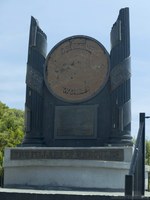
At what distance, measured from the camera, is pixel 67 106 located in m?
20.1

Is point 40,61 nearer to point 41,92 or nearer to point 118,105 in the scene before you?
point 41,92

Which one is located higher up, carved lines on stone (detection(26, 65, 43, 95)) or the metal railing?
carved lines on stone (detection(26, 65, 43, 95))

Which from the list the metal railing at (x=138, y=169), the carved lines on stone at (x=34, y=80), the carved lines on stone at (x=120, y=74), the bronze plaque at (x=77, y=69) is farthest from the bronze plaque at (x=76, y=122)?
the metal railing at (x=138, y=169)

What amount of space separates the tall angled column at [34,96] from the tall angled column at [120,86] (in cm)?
348

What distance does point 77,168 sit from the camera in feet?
57.4

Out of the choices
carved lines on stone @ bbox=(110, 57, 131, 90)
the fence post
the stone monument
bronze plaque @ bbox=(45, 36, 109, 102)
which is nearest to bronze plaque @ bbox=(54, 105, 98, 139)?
the stone monument

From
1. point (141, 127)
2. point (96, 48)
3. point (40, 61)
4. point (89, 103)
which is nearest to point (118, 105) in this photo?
point (89, 103)

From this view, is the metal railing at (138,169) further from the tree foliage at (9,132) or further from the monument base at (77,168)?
the tree foliage at (9,132)

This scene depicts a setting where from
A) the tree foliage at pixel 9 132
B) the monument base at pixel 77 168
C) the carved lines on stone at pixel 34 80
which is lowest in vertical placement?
the monument base at pixel 77 168

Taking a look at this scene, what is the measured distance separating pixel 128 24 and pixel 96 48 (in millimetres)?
1811

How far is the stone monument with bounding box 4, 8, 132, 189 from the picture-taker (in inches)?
691

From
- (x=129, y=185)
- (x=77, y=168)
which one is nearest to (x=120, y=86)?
(x=77, y=168)

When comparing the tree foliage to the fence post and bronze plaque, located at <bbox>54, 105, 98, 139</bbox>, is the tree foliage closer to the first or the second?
bronze plaque, located at <bbox>54, 105, 98, 139</bbox>

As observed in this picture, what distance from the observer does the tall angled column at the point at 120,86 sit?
1897cm
